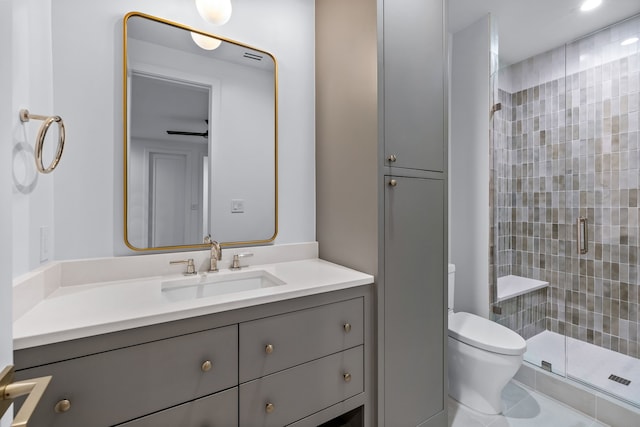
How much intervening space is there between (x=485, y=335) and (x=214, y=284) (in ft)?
5.34

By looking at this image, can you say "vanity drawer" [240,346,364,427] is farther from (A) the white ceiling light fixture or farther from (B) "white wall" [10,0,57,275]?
(A) the white ceiling light fixture

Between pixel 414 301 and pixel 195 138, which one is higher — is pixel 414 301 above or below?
below

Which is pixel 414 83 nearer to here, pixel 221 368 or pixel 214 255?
pixel 214 255

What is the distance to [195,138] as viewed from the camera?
1.45m

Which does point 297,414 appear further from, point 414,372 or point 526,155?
point 526,155

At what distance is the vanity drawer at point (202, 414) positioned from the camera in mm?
878

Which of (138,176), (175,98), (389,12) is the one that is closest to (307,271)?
(138,176)

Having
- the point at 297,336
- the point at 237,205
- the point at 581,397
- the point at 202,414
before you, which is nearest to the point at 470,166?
the point at 581,397

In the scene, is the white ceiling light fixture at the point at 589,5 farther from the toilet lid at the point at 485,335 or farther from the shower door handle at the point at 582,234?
the toilet lid at the point at 485,335

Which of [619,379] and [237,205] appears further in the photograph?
[619,379]

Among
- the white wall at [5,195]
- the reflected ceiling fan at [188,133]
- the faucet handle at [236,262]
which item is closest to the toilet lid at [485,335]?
the faucet handle at [236,262]

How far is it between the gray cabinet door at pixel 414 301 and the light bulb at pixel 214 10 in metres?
1.11

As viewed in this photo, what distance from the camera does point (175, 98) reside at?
1.40 meters

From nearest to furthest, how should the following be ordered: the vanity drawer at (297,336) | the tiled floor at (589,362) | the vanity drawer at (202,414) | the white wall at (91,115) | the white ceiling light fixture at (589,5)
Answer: the vanity drawer at (202,414)
the vanity drawer at (297,336)
the white wall at (91,115)
the tiled floor at (589,362)
the white ceiling light fixture at (589,5)
